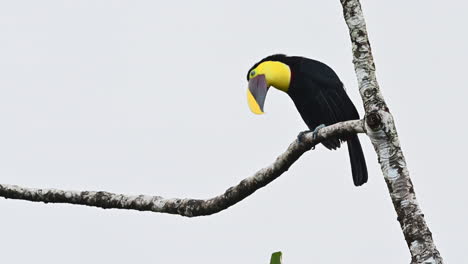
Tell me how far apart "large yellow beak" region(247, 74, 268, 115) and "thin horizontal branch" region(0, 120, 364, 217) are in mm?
2036

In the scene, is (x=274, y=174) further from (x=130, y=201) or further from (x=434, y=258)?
(x=434, y=258)

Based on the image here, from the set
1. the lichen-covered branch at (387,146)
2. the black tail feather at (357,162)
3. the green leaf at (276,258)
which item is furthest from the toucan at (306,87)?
the green leaf at (276,258)

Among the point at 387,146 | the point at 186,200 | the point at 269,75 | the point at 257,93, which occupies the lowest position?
the point at 186,200

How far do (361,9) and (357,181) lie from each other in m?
2.66

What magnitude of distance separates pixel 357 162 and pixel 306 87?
1.04 m

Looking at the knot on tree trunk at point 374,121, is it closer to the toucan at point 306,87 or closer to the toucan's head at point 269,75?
the toucan at point 306,87

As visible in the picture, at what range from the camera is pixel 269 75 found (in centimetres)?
701

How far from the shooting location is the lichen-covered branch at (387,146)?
123 inches

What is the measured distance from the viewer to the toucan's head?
22.7ft

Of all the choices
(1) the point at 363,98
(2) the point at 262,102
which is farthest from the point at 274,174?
(2) the point at 262,102

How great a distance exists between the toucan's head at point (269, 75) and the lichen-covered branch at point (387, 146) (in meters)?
3.20

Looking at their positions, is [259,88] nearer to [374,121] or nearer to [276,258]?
[374,121]

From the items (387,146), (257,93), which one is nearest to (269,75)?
(257,93)

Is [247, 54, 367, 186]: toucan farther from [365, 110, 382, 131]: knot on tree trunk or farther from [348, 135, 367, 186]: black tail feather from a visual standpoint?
[365, 110, 382, 131]: knot on tree trunk
